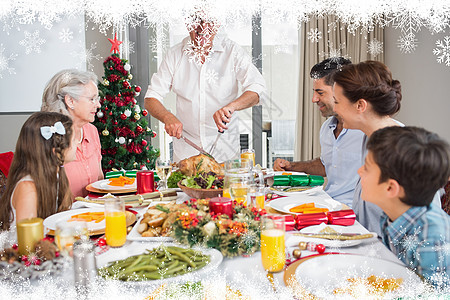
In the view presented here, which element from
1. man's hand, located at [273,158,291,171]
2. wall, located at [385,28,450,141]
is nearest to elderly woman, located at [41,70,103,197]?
man's hand, located at [273,158,291,171]

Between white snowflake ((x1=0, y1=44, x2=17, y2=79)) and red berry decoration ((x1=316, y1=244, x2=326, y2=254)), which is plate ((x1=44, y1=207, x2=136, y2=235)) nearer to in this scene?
red berry decoration ((x1=316, y1=244, x2=326, y2=254))

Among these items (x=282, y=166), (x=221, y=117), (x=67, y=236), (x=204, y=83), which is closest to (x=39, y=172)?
(x=67, y=236)

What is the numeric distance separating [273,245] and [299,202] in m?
0.72

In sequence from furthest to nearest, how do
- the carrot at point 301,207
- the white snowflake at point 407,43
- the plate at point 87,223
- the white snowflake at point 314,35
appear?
1. the white snowflake at point 314,35
2. the white snowflake at point 407,43
3. the carrot at point 301,207
4. the plate at point 87,223

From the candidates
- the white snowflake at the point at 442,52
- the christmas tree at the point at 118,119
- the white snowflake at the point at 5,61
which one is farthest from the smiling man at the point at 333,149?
the white snowflake at the point at 5,61

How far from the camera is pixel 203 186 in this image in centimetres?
187

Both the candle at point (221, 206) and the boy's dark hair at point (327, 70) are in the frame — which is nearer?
the candle at point (221, 206)

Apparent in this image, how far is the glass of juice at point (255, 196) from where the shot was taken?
5.06 feet

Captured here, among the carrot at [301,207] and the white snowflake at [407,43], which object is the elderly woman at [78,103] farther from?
the white snowflake at [407,43]

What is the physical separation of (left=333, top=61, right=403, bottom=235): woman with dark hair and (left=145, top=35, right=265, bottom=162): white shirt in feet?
4.40

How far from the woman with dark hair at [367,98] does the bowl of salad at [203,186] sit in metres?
0.65

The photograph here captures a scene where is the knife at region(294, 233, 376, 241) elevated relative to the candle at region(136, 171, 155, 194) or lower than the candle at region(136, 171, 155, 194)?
lower

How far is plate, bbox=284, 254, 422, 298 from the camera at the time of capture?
105 cm

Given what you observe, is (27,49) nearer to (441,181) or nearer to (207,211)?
(207,211)
